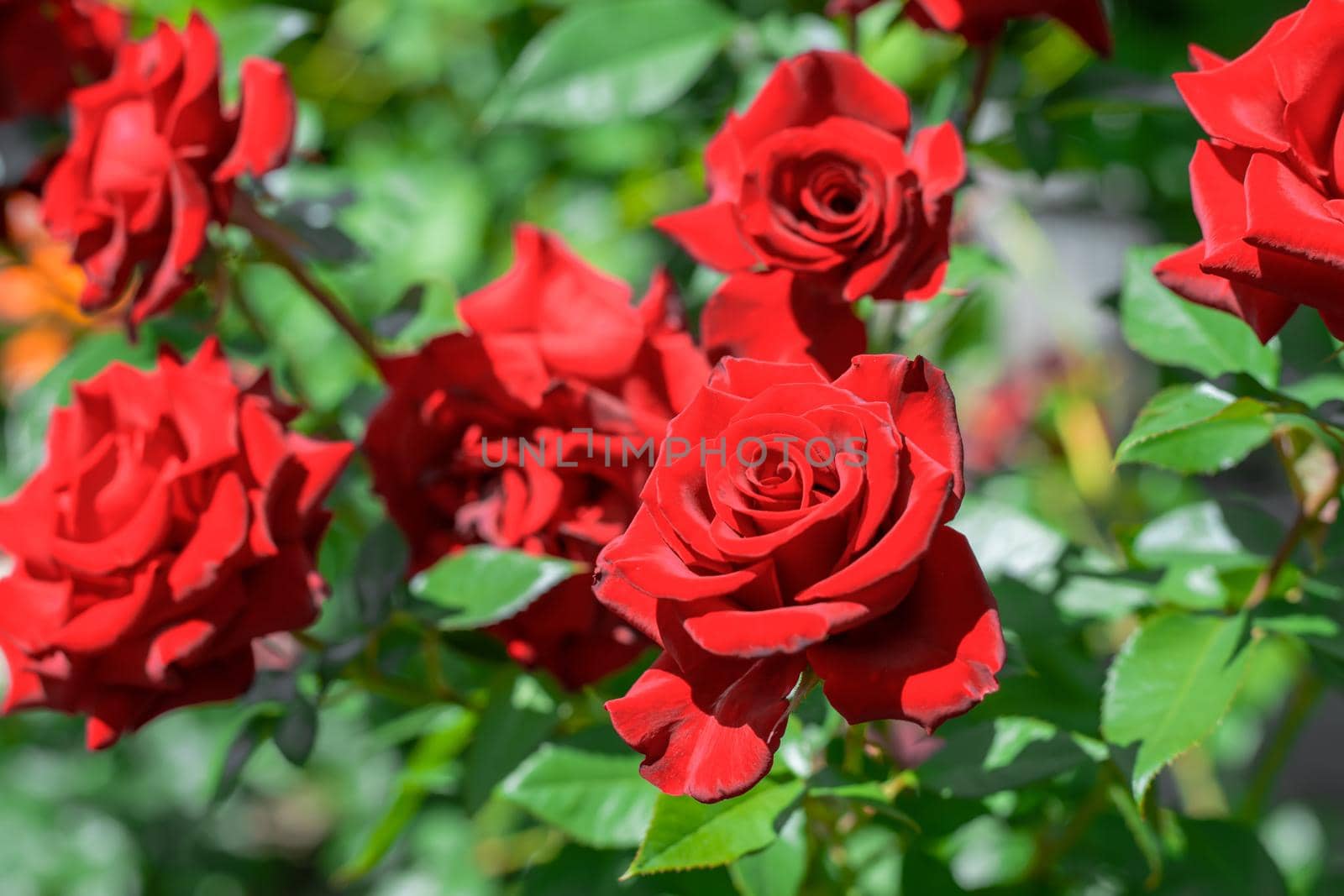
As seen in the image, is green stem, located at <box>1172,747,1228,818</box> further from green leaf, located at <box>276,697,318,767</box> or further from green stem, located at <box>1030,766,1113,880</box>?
green leaf, located at <box>276,697,318,767</box>

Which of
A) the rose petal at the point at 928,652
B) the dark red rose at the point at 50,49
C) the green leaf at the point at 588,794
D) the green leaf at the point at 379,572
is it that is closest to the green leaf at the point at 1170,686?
the rose petal at the point at 928,652

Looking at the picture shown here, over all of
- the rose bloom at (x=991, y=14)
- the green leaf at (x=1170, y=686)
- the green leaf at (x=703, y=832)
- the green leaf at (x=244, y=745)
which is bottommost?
the green leaf at (x=244, y=745)

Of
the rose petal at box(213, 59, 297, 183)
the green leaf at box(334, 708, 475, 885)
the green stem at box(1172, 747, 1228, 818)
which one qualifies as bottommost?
the green stem at box(1172, 747, 1228, 818)

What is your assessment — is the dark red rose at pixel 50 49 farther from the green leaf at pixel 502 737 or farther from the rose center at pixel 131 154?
the green leaf at pixel 502 737

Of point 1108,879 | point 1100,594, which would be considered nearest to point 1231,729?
point 1108,879

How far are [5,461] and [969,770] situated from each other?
0.78m

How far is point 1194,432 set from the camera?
578 mm

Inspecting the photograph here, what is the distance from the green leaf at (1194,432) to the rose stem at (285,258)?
0.44m

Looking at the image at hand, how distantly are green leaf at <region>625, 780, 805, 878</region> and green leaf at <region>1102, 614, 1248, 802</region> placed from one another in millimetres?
152

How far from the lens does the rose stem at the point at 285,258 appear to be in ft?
2.36

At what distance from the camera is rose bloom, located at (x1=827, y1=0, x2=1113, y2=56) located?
583 millimetres

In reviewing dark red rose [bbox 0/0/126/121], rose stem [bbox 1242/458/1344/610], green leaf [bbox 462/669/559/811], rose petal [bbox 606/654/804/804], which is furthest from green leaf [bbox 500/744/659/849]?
dark red rose [bbox 0/0/126/121]

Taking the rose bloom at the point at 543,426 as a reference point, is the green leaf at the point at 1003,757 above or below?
below

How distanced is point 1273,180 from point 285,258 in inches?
22.2
